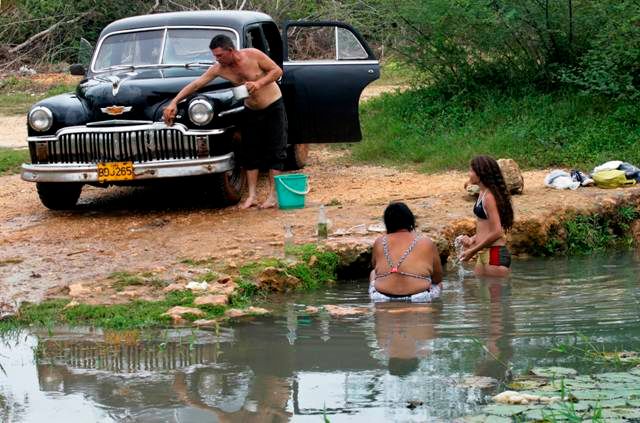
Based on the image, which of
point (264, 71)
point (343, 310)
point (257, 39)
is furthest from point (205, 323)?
point (257, 39)

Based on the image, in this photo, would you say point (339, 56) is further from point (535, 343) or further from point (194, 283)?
point (535, 343)

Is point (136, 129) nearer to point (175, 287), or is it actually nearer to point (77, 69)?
point (77, 69)

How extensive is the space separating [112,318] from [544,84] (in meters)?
8.85

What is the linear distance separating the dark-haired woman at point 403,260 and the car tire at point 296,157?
18.2 feet

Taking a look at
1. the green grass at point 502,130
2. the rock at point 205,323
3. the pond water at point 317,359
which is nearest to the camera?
the pond water at point 317,359

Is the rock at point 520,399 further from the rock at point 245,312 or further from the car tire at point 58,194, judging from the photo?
the car tire at point 58,194

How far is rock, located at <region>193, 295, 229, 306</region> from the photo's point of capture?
798 cm

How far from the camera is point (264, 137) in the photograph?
11.1 m

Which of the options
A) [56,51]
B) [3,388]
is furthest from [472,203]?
[56,51]

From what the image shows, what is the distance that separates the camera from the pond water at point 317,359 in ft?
19.0

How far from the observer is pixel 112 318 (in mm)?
7707

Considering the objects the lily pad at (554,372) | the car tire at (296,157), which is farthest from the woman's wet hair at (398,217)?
the car tire at (296,157)

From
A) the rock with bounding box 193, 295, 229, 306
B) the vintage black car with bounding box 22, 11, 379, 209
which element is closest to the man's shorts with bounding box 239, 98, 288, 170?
the vintage black car with bounding box 22, 11, 379, 209

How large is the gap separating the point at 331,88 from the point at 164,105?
2.18m
